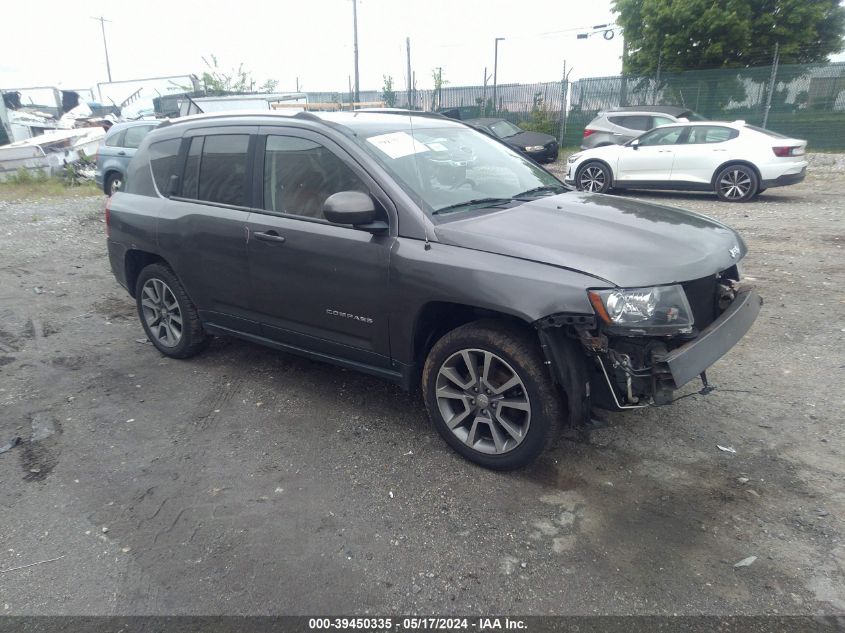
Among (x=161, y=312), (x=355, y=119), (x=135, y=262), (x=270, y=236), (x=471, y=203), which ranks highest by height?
(x=355, y=119)

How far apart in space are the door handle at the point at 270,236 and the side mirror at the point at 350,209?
645 mm

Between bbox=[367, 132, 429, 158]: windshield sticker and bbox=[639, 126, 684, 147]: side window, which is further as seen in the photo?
bbox=[639, 126, 684, 147]: side window

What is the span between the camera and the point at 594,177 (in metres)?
13.4

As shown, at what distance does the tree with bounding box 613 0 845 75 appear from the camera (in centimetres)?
2220

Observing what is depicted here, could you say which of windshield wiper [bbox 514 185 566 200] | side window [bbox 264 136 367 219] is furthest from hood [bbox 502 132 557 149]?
side window [bbox 264 136 367 219]

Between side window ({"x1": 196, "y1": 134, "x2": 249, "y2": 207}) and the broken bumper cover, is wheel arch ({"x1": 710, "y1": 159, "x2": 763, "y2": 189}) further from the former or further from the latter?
side window ({"x1": 196, "y1": 134, "x2": 249, "y2": 207})

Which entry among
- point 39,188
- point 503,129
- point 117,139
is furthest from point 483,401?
point 39,188

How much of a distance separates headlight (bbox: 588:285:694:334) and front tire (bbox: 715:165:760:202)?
9.95 m

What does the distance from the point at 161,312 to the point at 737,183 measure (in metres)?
10.6

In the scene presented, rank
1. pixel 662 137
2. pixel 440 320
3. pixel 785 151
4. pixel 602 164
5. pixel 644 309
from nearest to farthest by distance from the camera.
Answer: pixel 644 309 → pixel 440 320 → pixel 785 151 → pixel 662 137 → pixel 602 164

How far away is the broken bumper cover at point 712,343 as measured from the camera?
2.86m

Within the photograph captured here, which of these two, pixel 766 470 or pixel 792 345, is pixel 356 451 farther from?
pixel 792 345

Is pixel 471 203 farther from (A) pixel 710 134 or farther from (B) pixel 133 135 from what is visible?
(B) pixel 133 135

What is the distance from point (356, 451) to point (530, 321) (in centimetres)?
137
